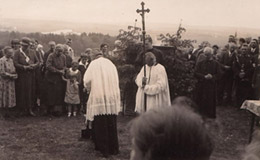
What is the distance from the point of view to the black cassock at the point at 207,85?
28.0ft

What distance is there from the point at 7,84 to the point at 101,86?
3.17 m

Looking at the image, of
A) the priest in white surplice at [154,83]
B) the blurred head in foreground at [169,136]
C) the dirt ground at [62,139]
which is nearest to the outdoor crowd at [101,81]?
the priest in white surplice at [154,83]

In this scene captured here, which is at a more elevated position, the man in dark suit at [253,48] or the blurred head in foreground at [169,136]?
the blurred head in foreground at [169,136]

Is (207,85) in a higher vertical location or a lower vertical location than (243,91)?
higher

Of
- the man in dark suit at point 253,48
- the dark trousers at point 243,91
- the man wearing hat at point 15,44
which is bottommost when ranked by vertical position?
the dark trousers at point 243,91

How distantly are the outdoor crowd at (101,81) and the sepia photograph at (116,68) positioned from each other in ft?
0.07

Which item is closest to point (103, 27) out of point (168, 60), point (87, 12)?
point (87, 12)

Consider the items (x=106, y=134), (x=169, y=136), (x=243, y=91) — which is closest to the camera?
(x=169, y=136)

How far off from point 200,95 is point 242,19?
232 centimetres

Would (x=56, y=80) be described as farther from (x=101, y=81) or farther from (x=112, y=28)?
(x=101, y=81)

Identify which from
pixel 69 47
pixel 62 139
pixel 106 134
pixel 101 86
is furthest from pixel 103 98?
pixel 69 47

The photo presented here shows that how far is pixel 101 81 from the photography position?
5.64 meters

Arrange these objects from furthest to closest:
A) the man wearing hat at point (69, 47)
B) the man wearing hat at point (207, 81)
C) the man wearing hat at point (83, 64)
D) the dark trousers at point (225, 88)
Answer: the dark trousers at point (225, 88)
the man wearing hat at point (69, 47)
the man wearing hat at point (83, 64)
the man wearing hat at point (207, 81)

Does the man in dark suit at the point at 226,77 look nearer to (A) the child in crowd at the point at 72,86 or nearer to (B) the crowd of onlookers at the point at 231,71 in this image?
(B) the crowd of onlookers at the point at 231,71
